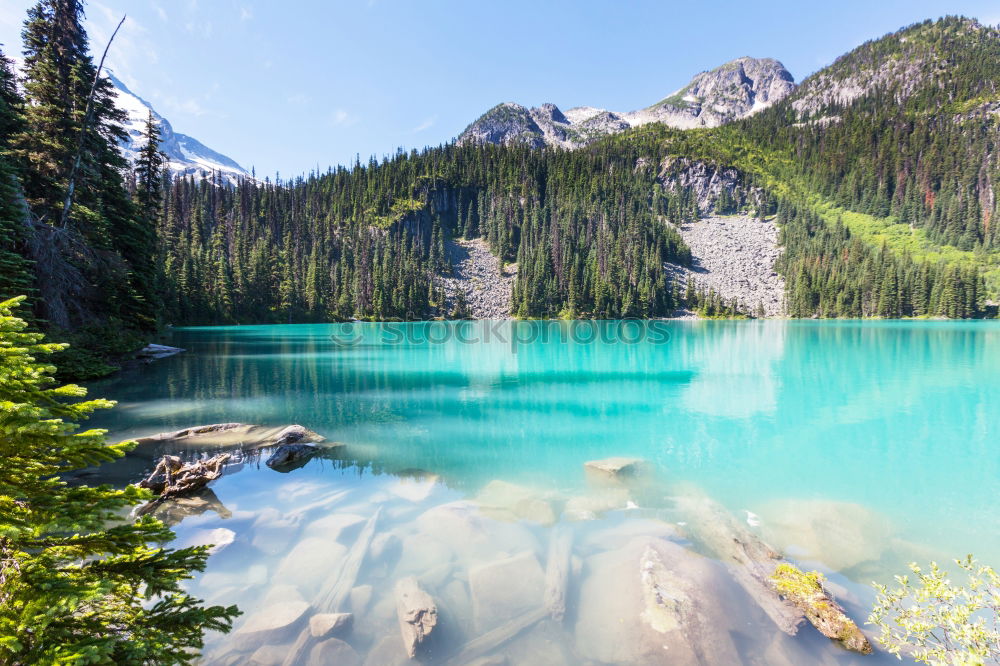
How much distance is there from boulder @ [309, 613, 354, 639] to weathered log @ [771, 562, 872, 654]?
606cm

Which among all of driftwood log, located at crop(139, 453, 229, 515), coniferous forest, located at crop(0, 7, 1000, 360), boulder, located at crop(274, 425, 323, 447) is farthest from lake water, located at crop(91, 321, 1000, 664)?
coniferous forest, located at crop(0, 7, 1000, 360)

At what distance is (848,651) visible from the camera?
5488 mm

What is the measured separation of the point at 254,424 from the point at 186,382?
10.0 metres

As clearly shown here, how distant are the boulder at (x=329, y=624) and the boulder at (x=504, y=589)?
169cm

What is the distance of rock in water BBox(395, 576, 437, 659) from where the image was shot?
5.66 meters

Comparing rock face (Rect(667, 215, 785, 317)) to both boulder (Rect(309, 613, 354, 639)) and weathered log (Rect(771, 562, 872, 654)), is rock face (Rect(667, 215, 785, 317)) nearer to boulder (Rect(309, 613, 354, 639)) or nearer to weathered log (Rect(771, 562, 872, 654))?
weathered log (Rect(771, 562, 872, 654))

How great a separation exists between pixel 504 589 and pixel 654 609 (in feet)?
7.00

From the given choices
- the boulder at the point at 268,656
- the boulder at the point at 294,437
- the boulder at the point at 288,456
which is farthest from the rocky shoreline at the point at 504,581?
the boulder at the point at 294,437

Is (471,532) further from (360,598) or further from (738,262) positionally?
(738,262)

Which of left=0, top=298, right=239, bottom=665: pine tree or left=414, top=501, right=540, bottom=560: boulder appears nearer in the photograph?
left=0, top=298, right=239, bottom=665: pine tree

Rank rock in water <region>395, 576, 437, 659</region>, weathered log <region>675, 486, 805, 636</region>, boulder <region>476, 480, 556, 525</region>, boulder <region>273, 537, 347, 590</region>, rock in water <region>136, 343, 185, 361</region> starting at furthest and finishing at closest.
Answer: rock in water <region>136, 343, 185, 361</region> → boulder <region>476, 480, 556, 525</region> → boulder <region>273, 537, 347, 590</region> → weathered log <region>675, 486, 805, 636</region> → rock in water <region>395, 576, 437, 659</region>

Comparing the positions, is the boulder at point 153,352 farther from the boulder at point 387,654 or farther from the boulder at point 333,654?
the boulder at point 387,654

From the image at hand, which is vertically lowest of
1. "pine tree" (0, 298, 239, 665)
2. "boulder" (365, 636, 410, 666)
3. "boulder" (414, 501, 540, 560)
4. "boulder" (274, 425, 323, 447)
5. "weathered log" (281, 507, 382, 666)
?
"boulder" (365, 636, 410, 666)

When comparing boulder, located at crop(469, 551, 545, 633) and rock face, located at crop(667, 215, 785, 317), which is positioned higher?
rock face, located at crop(667, 215, 785, 317)
